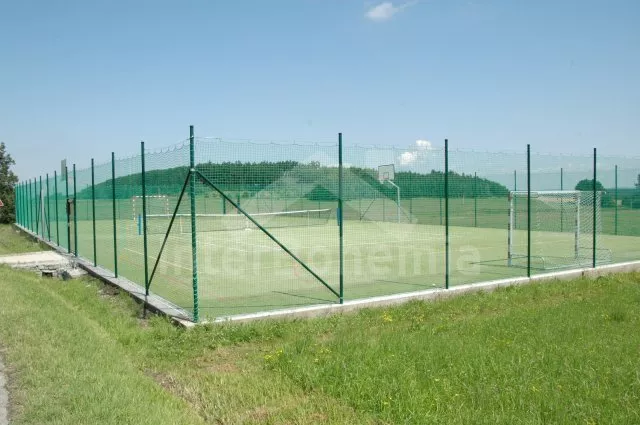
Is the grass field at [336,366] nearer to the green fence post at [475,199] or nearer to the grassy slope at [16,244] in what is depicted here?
the green fence post at [475,199]

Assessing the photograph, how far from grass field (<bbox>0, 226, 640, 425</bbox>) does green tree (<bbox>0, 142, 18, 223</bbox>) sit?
3441cm

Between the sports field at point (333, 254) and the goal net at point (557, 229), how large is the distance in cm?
11

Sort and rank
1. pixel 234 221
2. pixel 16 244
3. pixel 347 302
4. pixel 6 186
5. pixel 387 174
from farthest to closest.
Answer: pixel 6 186
pixel 16 244
pixel 234 221
pixel 387 174
pixel 347 302

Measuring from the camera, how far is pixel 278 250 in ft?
58.3

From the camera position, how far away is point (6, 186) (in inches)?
1747

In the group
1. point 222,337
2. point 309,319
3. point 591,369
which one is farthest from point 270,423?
point 309,319

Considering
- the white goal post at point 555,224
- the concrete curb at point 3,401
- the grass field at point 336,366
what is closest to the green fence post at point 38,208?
the grass field at point 336,366

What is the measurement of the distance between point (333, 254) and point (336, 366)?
10902mm

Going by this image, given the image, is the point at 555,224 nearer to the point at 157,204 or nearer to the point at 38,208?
the point at 157,204

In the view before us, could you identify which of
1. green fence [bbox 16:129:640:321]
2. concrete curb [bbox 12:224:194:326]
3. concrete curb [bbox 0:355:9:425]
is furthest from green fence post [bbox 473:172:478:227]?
concrete curb [bbox 0:355:9:425]

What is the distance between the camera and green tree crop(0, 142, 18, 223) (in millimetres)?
39469

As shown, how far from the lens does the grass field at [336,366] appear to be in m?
4.79

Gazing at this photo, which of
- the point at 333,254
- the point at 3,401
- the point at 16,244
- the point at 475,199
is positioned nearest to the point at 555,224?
the point at 475,199

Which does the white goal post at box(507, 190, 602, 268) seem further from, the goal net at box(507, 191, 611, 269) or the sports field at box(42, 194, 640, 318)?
the sports field at box(42, 194, 640, 318)
